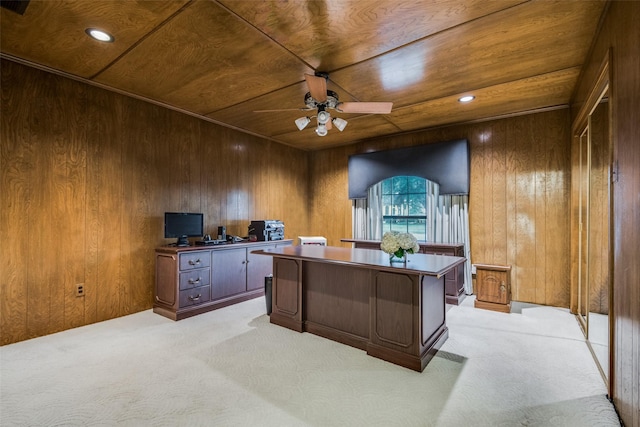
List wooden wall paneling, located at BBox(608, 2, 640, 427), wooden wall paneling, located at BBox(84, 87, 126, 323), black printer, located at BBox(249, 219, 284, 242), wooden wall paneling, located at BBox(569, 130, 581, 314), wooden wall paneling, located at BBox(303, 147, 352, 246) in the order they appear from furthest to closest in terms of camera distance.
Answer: wooden wall paneling, located at BBox(303, 147, 352, 246) → black printer, located at BBox(249, 219, 284, 242) → wooden wall paneling, located at BBox(569, 130, 581, 314) → wooden wall paneling, located at BBox(84, 87, 126, 323) → wooden wall paneling, located at BBox(608, 2, 640, 427)

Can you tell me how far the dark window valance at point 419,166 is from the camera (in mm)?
4738

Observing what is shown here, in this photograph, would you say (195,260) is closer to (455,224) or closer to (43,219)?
(43,219)

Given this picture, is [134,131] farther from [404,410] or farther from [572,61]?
[572,61]

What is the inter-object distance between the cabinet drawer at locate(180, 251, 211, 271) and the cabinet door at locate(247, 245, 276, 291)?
2.32 ft

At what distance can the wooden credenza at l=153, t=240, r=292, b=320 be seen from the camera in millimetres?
3705

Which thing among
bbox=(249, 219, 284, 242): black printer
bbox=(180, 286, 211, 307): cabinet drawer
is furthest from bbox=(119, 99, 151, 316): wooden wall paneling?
bbox=(249, 219, 284, 242): black printer

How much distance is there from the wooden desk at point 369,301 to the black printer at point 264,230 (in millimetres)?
1499

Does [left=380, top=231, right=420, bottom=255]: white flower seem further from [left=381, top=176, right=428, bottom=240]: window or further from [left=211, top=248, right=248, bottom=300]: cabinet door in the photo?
[left=381, top=176, right=428, bottom=240]: window

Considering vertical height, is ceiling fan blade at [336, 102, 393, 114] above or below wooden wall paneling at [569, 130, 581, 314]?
above

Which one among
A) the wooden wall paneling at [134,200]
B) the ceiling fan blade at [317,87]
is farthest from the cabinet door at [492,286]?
the wooden wall paneling at [134,200]

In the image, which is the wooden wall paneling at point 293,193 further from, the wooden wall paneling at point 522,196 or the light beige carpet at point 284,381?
the light beige carpet at point 284,381

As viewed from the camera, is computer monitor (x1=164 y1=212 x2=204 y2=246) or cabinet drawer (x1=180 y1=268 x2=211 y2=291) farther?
computer monitor (x1=164 y1=212 x2=204 y2=246)

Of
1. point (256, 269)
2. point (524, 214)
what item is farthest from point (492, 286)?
point (256, 269)

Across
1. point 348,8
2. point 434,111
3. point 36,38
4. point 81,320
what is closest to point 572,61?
point 434,111
